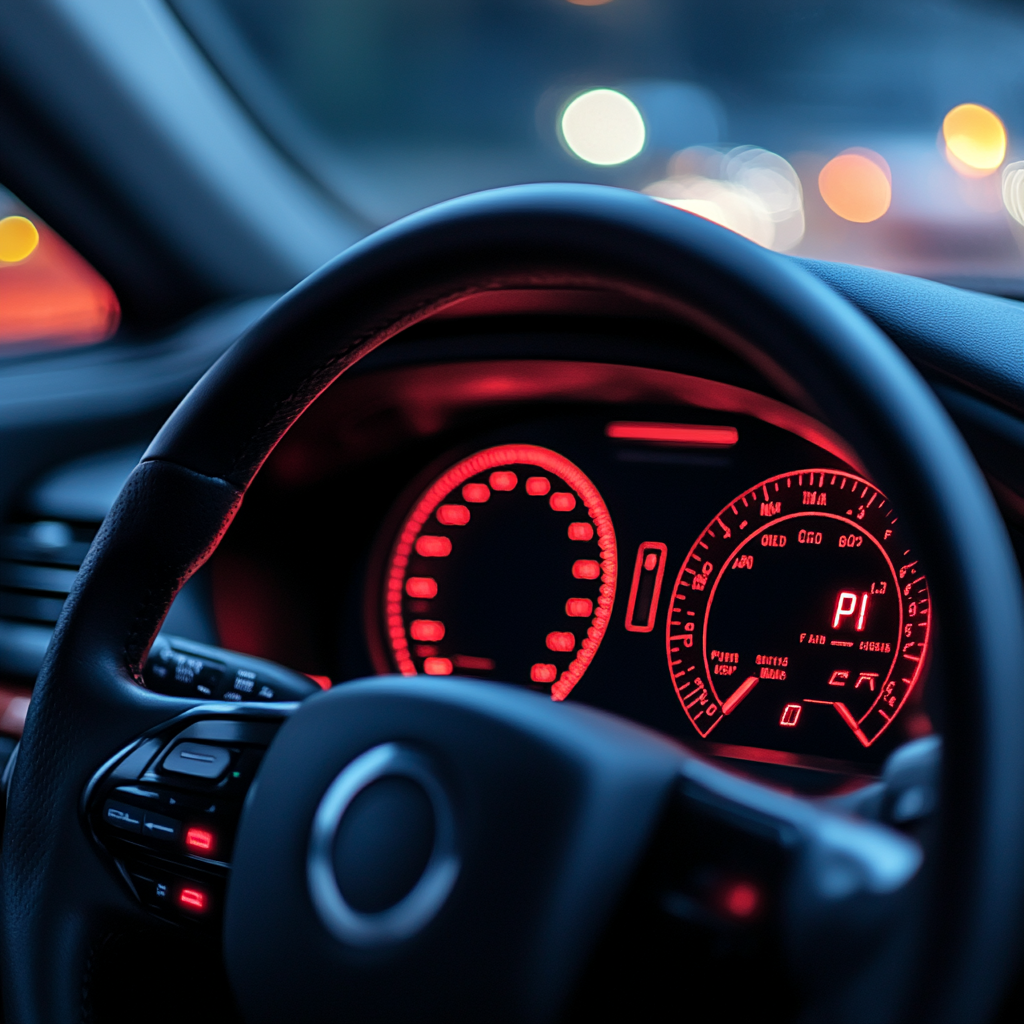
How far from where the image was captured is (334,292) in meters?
0.86

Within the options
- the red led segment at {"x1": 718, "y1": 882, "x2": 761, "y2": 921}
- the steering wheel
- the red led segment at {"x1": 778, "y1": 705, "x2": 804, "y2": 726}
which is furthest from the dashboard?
the red led segment at {"x1": 718, "y1": 882, "x2": 761, "y2": 921}

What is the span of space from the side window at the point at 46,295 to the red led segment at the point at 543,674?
3.22ft

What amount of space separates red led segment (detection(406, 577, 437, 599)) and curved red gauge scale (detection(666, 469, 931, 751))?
1.09ft

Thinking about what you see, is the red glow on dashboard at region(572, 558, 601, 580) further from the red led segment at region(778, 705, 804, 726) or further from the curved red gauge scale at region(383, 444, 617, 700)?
the red led segment at region(778, 705, 804, 726)

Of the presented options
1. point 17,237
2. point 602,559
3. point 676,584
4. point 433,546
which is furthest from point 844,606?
point 17,237

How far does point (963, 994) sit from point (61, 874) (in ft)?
2.11

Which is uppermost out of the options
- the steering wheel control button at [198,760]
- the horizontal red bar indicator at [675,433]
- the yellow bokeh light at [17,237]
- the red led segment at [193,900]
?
the yellow bokeh light at [17,237]

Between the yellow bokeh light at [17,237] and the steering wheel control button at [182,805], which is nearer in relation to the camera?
the steering wheel control button at [182,805]

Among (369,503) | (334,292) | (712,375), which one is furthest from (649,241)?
(369,503)

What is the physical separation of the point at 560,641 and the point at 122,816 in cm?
72

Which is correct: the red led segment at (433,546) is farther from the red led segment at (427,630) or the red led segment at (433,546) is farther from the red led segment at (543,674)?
the red led segment at (543,674)

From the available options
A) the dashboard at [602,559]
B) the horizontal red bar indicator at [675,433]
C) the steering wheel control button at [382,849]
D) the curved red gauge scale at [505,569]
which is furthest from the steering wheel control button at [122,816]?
the horizontal red bar indicator at [675,433]

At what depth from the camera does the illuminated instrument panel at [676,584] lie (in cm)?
135

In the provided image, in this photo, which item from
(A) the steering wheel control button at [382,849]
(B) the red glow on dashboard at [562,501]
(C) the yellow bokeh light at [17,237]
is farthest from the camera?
(C) the yellow bokeh light at [17,237]
